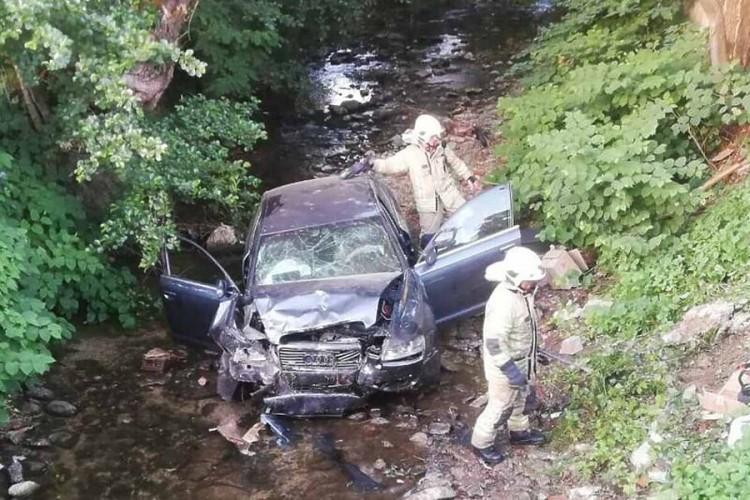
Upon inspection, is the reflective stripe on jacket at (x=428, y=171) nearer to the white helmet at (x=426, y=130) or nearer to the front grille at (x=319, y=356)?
the white helmet at (x=426, y=130)

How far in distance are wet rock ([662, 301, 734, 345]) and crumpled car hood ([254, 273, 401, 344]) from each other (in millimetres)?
2420

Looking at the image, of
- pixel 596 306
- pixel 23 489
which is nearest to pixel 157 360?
pixel 23 489

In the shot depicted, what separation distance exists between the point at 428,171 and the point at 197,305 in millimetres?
2872

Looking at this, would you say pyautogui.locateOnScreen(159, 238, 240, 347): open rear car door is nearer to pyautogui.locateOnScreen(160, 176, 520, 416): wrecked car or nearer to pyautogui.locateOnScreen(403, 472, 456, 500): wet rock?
pyautogui.locateOnScreen(160, 176, 520, 416): wrecked car

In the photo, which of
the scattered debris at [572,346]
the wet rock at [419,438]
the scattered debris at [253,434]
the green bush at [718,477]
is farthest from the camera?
the scattered debris at [572,346]

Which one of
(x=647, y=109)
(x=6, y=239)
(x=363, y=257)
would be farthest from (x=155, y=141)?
(x=647, y=109)

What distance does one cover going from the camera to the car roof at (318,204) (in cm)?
742

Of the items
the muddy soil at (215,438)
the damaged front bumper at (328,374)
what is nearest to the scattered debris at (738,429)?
the muddy soil at (215,438)

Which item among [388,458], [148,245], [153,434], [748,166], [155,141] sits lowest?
[388,458]

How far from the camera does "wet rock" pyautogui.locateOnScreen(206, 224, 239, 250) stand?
1006 centimetres

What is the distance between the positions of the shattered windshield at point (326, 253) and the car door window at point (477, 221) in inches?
21.9

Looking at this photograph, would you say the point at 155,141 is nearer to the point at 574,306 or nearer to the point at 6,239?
the point at 6,239

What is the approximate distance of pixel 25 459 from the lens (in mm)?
6344

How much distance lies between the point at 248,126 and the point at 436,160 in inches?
93.4
